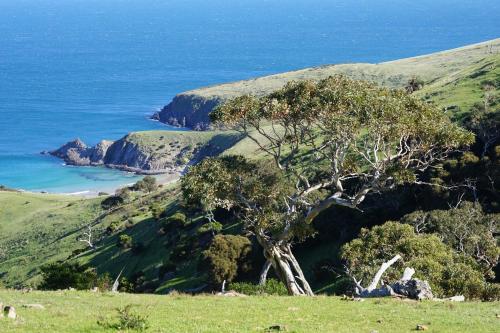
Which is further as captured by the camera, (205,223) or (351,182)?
(205,223)

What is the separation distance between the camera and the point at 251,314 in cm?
2016

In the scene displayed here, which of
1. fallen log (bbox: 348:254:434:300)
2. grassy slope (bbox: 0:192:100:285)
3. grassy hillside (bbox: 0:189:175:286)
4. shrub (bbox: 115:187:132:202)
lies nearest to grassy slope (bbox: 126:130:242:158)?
grassy slope (bbox: 0:192:100:285)

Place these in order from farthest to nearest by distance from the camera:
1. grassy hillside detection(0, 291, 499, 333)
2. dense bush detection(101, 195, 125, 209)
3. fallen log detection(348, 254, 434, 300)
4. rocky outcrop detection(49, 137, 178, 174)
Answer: rocky outcrop detection(49, 137, 178, 174)
dense bush detection(101, 195, 125, 209)
fallen log detection(348, 254, 434, 300)
grassy hillside detection(0, 291, 499, 333)

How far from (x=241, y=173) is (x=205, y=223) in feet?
126

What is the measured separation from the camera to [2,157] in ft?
A: 570

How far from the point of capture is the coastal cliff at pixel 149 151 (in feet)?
503

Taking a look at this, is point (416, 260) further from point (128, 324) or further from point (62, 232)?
point (62, 232)

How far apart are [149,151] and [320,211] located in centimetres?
12844

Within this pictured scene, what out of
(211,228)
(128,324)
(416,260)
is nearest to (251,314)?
(128,324)

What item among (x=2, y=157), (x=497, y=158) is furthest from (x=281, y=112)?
(x=2, y=157)

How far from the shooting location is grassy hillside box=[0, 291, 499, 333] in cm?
1750

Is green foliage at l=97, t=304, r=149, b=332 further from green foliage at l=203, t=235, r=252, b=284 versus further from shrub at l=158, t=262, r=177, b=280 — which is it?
shrub at l=158, t=262, r=177, b=280

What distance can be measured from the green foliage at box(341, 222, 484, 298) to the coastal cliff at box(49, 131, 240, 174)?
11429cm

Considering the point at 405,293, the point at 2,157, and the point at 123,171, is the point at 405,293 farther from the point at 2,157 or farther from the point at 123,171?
the point at 2,157
